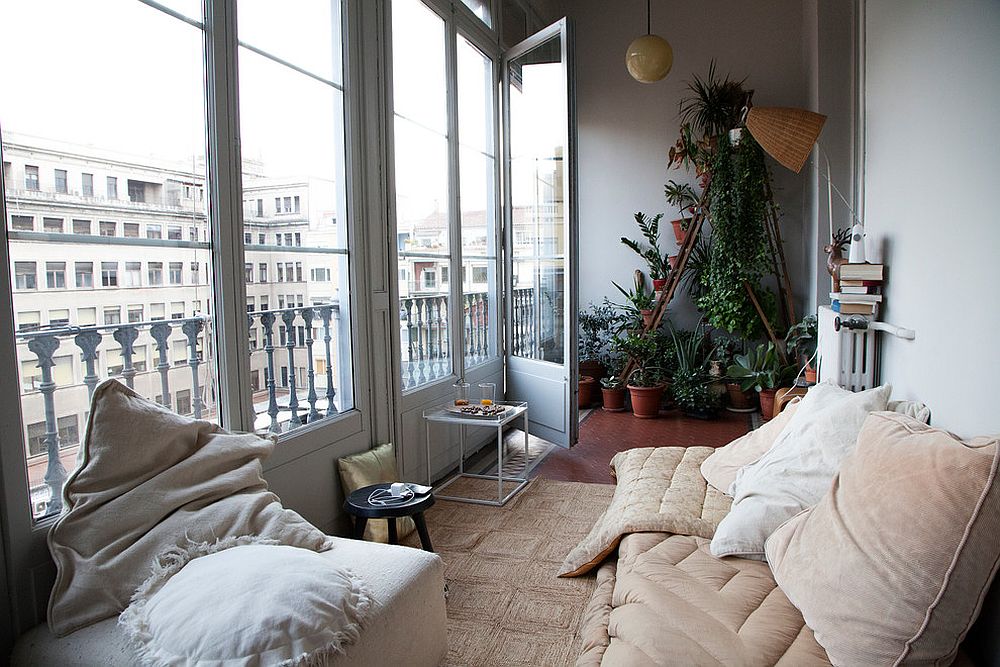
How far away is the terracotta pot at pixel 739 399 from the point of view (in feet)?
19.5

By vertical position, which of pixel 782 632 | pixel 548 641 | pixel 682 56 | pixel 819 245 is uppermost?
pixel 682 56

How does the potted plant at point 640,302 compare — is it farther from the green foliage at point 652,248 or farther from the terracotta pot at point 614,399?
the terracotta pot at point 614,399

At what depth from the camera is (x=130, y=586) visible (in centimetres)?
177

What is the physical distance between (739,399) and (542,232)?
7.81 ft

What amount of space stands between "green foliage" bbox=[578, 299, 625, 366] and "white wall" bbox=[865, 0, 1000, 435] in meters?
3.27

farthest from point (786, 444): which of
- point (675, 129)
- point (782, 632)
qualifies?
point (675, 129)

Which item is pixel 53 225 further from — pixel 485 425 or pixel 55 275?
pixel 485 425

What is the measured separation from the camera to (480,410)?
387cm

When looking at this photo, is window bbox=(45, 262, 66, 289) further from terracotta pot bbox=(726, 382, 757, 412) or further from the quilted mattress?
terracotta pot bbox=(726, 382, 757, 412)

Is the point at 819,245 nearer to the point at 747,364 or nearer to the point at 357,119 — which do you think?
the point at 747,364

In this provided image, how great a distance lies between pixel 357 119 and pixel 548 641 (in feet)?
7.88

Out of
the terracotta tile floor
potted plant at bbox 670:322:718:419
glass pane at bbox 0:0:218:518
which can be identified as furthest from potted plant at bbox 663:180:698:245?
glass pane at bbox 0:0:218:518

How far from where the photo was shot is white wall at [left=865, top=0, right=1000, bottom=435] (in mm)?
1914

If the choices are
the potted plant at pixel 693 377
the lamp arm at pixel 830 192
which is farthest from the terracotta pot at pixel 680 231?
the lamp arm at pixel 830 192
